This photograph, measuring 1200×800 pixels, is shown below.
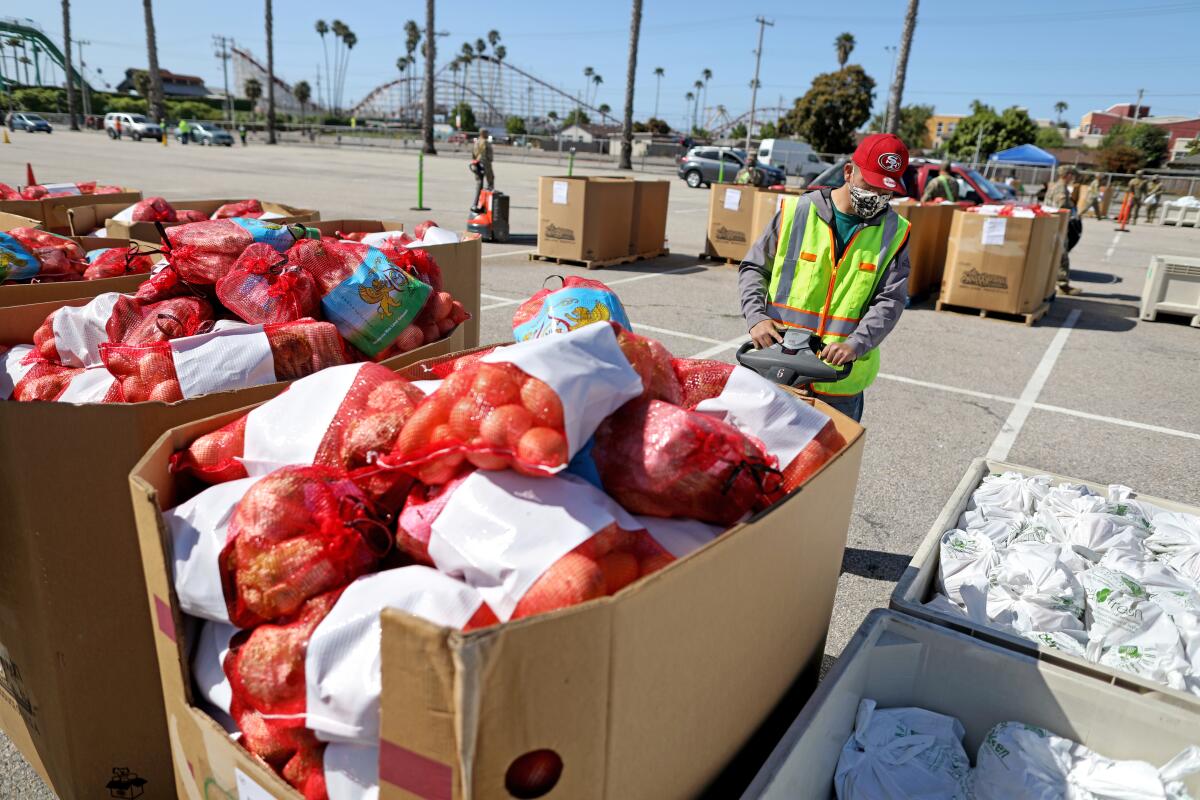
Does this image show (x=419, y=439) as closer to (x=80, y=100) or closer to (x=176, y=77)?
(x=80, y=100)

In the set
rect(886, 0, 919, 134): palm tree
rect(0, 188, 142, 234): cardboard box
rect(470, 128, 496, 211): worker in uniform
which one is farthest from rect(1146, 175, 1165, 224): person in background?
rect(0, 188, 142, 234): cardboard box

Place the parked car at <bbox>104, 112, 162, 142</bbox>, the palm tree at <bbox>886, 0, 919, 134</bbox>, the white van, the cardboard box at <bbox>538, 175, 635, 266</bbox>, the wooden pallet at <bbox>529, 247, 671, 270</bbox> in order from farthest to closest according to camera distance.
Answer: the parked car at <bbox>104, 112, 162, 142</bbox> < the white van < the palm tree at <bbox>886, 0, 919, 134</bbox> < the wooden pallet at <bbox>529, 247, 671, 270</bbox> < the cardboard box at <bbox>538, 175, 635, 266</bbox>

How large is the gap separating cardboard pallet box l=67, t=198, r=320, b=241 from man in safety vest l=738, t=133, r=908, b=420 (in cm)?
272

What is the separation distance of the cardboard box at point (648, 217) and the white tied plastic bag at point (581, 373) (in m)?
11.2

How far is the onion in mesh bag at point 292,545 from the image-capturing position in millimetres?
1364

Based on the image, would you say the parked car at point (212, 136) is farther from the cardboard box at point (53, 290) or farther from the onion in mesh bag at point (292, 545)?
the onion in mesh bag at point (292, 545)

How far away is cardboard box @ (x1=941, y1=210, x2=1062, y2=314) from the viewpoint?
9531 mm

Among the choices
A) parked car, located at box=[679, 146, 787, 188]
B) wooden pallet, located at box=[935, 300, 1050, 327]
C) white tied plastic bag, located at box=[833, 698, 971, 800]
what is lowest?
wooden pallet, located at box=[935, 300, 1050, 327]

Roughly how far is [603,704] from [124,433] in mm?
1298

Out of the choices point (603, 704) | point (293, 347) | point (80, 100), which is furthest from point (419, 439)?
point (80, 100)

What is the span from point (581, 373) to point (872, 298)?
2294 mm

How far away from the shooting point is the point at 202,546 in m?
1.40

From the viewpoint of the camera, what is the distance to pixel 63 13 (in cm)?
5741

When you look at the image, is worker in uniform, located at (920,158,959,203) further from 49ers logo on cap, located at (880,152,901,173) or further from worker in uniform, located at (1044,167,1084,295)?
49ers logo on cap, located at (880,152,901,173)
